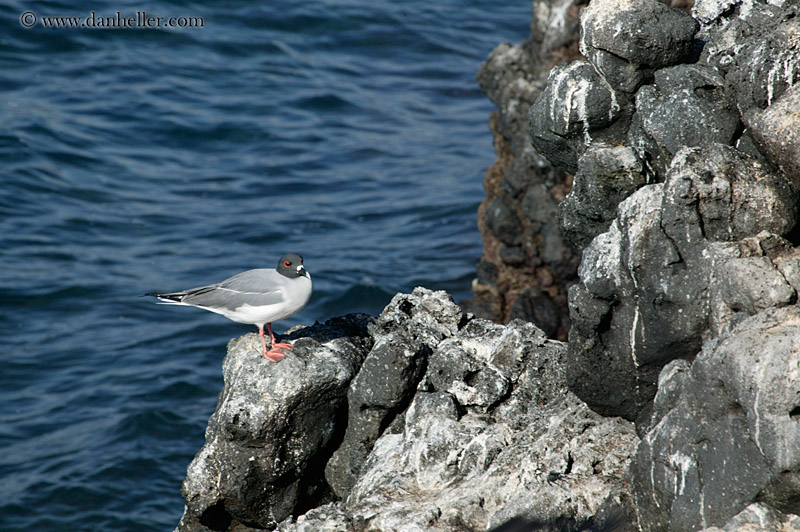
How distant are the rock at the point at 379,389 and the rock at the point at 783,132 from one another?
3156 millimetres

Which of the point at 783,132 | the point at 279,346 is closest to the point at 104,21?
the point at 279,346

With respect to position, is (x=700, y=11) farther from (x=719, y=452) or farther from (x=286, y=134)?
(x=286, y=134)

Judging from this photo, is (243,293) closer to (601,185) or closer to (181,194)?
(601,185)

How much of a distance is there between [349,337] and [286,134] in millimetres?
15982

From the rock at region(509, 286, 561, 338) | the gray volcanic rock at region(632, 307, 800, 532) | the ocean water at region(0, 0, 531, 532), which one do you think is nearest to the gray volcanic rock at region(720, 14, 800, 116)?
the gray volcanic rock at region(632, 307, 800, 532)

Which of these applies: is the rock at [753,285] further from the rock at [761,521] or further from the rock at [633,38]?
the rock at [633,38]

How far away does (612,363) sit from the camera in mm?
6520

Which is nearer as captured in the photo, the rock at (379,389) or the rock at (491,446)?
the rock at (491,446)

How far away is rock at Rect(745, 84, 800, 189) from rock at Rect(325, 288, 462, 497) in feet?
10.4

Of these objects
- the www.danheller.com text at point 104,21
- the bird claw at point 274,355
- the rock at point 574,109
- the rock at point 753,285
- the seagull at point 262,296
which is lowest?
the bird claw at point 274,355

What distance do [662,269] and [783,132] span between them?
3.75ft

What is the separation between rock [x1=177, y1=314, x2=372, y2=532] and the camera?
24.3ft

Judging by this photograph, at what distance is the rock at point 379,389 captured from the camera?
7340mm

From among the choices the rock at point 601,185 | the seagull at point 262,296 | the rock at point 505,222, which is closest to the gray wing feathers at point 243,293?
the seagull at point 262,296
